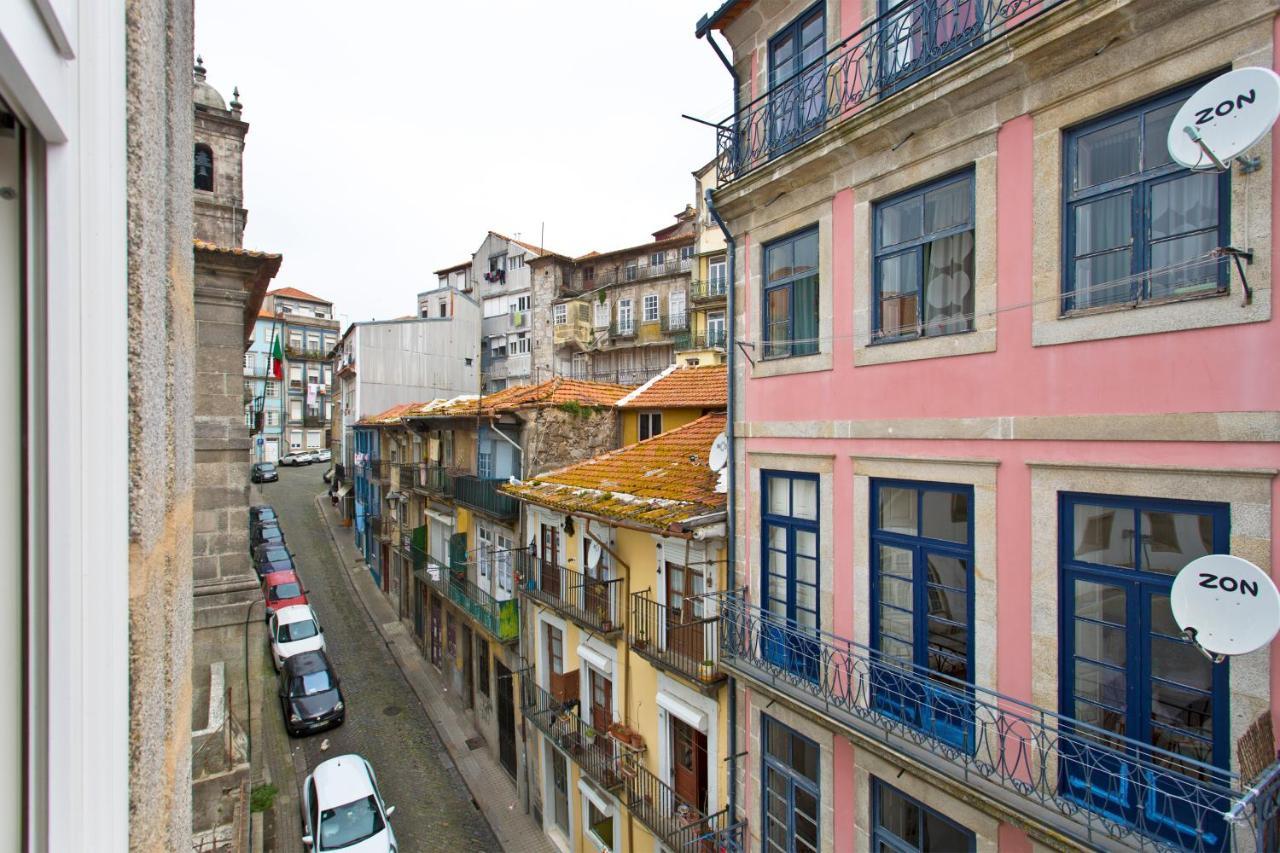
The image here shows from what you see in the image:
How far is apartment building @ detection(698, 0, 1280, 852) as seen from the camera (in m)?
5.03

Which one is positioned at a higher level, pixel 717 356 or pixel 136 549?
pixel 717 356

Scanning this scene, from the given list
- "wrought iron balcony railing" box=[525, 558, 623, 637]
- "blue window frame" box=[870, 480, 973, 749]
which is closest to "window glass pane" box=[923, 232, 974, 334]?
"blue window frame" box=[870, 480, 973, 749]

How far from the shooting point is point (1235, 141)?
452cm

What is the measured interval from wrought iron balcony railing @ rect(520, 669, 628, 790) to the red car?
12254 mm

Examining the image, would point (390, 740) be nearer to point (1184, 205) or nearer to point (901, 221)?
point (901, 221)

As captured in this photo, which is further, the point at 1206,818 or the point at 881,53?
the point at 881,53

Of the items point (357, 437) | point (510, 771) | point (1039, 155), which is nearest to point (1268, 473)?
point (1039, 155)

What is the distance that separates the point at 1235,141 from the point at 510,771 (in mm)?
19612

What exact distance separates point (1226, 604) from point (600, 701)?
11.3 meters

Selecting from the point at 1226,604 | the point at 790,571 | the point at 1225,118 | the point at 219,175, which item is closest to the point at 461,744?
the point at 790,571

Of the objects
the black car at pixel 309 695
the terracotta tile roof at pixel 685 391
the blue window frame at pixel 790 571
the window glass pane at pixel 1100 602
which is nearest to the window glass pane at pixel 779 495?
the blue window frame at pixel 790 571

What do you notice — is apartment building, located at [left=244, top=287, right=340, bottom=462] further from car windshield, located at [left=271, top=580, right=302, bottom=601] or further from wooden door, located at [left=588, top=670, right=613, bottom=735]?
wooden door, located at [left=588, top=670, right=613, bottom=735]

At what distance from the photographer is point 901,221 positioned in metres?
7.48

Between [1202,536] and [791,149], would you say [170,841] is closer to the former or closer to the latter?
[1202,536]
